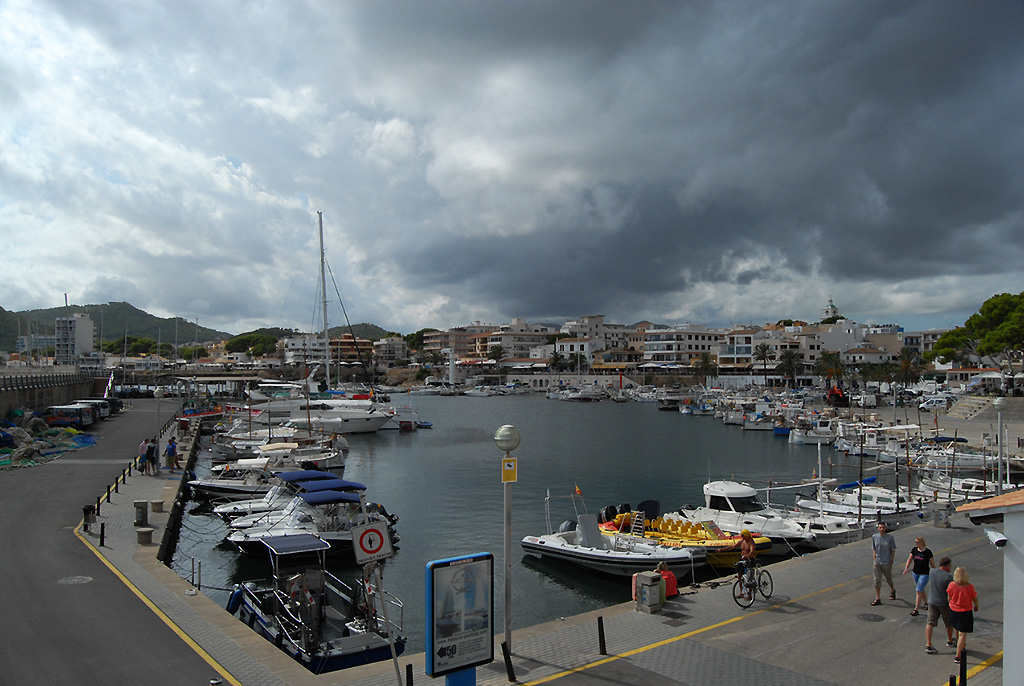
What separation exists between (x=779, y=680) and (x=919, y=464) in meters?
37.3

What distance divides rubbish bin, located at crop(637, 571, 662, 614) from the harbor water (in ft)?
18.4

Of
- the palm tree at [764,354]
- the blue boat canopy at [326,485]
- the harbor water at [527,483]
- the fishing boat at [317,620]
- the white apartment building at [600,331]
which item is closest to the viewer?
the fishing boat at [317,620]

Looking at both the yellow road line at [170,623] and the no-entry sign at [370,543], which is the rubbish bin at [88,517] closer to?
the yellow road line at [170,623]

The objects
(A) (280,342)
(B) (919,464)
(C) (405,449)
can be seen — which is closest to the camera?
(B) (919,464)

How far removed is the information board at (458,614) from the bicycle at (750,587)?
620 cm

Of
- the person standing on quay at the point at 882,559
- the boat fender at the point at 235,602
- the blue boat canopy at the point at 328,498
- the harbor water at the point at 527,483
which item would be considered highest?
the person standing on quay at the point at 882,559

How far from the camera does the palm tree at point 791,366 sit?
12475 centimetres

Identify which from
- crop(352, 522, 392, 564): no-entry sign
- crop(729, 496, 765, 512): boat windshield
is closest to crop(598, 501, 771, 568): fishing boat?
crop(729, 496, 765, 512): boat windshield

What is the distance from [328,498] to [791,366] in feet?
396

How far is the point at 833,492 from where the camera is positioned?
28984 mm

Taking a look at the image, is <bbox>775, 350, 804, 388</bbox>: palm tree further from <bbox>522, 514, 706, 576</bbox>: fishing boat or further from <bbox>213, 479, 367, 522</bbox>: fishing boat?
<bbox>213, 479, 367, 522</bbox>: fishing boat

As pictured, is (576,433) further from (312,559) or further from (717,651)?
(717,651)

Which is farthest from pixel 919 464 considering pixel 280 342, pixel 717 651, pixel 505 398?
pixel 280 342

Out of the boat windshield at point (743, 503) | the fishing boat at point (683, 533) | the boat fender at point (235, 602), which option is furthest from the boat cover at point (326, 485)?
the boat windshield at point (743, 503)
